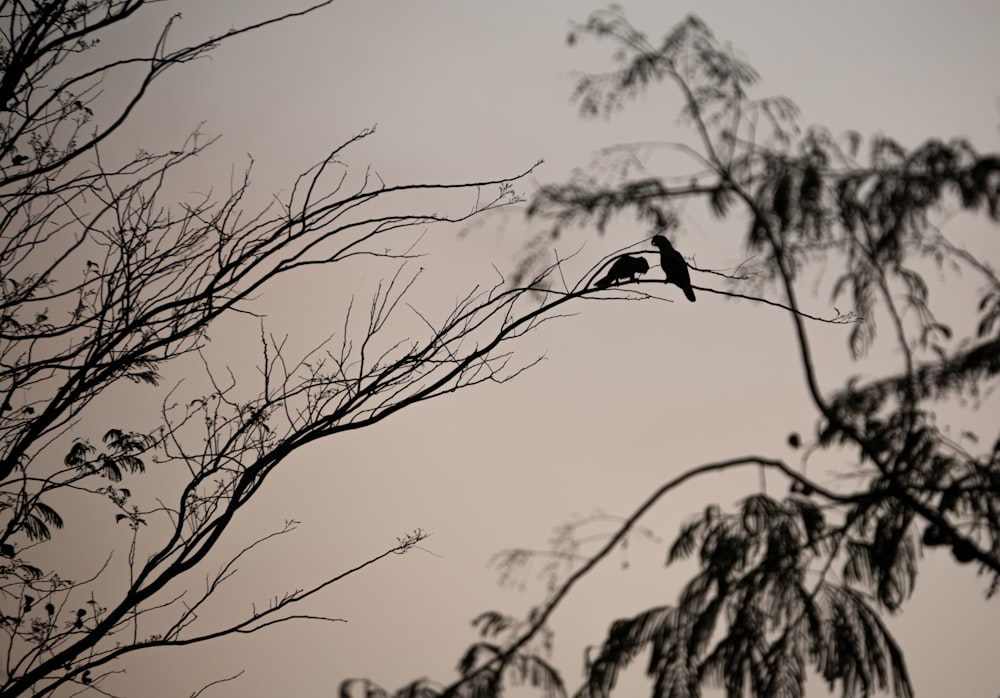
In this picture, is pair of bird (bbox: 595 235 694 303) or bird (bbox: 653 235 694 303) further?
bird (bbox: 653 235 694 303)

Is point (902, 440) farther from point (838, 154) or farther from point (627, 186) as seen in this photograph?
point (627, 186)

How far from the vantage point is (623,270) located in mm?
2082

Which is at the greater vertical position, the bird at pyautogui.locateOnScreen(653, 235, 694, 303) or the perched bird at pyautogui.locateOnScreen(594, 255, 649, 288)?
the bird at pyautogui.locateOnScreen(653, 235, 694, 303)

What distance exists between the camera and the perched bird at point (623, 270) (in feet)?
6.53

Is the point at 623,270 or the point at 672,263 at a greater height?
the point at 672,263

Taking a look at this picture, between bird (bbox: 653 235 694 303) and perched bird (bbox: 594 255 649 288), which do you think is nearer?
perched bird (bbox: 594 255 649 288)

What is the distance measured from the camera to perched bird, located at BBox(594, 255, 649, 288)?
199 cm

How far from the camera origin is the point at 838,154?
457 cm

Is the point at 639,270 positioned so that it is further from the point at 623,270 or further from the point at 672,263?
the point at 672,263

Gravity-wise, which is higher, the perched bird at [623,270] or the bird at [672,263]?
the bird at [672,263]

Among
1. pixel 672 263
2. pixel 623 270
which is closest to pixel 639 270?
pixel 623 270

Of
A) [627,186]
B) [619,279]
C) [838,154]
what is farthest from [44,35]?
[838,154]

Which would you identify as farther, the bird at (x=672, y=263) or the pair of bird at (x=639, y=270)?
the bird at (x=672, y=263)

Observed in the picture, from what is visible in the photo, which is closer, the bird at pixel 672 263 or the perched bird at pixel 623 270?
the perched bird at pixel 623 270
